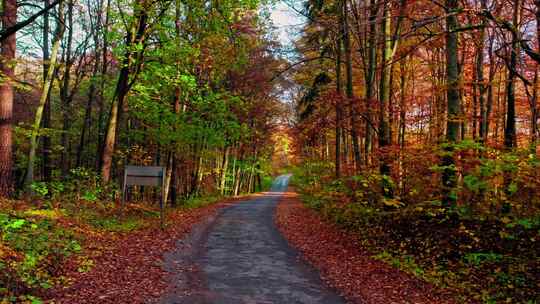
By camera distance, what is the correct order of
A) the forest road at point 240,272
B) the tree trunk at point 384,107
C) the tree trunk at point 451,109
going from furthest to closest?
1. the tree trunk at point 384,107
2. the tree trunk at point 451,109
3. the forest road at point 240,272

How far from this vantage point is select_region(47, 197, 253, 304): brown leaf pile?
231 inches

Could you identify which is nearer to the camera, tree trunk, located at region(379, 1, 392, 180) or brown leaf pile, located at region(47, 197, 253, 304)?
brown leaf pile, located at region(47, 197, 253, 304)

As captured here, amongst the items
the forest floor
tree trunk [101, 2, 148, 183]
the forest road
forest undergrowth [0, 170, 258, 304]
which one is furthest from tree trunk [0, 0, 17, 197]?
the forest road

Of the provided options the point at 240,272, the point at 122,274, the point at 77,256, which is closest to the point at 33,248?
the point at 77,256

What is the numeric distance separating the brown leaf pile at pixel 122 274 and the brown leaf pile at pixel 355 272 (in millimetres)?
3475

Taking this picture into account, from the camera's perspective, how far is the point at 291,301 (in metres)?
6.13

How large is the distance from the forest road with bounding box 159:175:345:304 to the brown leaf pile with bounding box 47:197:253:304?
1.12ft

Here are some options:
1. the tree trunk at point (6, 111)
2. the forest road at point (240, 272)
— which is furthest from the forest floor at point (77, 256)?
the tree trunk at point (6, 111)

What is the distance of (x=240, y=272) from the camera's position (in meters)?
7.75

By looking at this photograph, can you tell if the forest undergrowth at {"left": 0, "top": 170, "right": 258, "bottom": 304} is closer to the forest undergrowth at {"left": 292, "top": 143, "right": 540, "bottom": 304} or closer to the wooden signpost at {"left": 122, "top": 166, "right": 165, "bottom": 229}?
the wooden signpost at {"left": 122, "top": 166, "right": 165, "bottom": 229}

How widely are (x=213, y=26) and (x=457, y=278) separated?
429 inches

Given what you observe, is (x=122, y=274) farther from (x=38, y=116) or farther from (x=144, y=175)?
(x=38, y=116)

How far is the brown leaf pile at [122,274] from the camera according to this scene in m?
5.88

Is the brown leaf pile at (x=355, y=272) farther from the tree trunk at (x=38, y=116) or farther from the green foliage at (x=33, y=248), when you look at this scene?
the tree trunk at (x=38, y=116)
